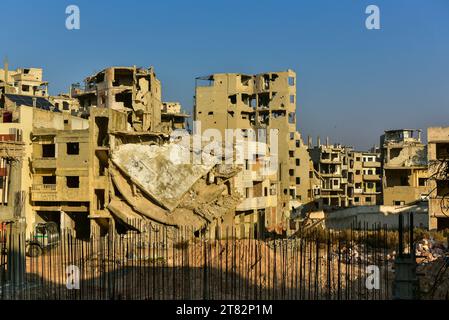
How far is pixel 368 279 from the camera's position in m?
Answer: 15.5

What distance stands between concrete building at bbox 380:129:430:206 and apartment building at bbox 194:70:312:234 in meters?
9.74

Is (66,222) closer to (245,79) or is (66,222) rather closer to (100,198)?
(100,198)

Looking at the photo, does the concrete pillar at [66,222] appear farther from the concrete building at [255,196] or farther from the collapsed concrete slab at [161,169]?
the concrete building at [255,196]

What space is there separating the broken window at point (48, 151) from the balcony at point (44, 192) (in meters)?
1.90

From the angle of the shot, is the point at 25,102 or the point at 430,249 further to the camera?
the point at 25,102

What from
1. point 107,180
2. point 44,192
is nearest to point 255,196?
point 107,180

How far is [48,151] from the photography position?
2734 cm

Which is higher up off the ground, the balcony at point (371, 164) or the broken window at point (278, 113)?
the broken window at point (278, 113)

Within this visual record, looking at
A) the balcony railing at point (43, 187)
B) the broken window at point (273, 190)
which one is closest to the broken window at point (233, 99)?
the broken window at point (273, 190)

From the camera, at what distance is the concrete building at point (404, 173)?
36.3 m

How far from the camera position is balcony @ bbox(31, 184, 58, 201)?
26.0m

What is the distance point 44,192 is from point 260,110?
84.1 feet
